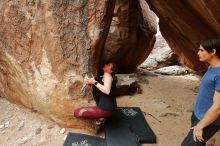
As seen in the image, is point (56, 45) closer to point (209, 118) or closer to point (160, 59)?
point (209, 118)

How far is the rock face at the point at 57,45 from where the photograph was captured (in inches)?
189

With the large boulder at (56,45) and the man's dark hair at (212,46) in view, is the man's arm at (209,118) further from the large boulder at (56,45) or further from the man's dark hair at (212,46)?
the large boulder at (56,45)

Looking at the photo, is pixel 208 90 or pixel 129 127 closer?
pixel 208 90

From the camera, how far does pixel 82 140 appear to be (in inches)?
185

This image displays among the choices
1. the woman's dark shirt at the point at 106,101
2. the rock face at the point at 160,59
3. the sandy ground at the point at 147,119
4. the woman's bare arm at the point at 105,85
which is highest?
the woman's bare arm at the point at 105,85

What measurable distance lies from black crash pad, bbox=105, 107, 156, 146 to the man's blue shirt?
1.70 metres

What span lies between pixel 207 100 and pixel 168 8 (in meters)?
4.83

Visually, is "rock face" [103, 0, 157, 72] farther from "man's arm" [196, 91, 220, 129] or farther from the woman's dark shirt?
"man's arm" [196, 91, 220, 129]

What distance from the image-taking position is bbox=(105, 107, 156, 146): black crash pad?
4.95m

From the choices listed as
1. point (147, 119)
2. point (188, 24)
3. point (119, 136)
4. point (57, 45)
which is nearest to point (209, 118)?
point (119, 136)

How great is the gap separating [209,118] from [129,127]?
2.35 meters

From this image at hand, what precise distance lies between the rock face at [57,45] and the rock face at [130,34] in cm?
323

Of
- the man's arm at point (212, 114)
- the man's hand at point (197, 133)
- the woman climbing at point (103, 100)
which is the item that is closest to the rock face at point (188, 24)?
the woman climbing at point (103, 100)

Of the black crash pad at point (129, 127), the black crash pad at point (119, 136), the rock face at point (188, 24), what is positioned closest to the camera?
the black crash pad at point (119, 136)
